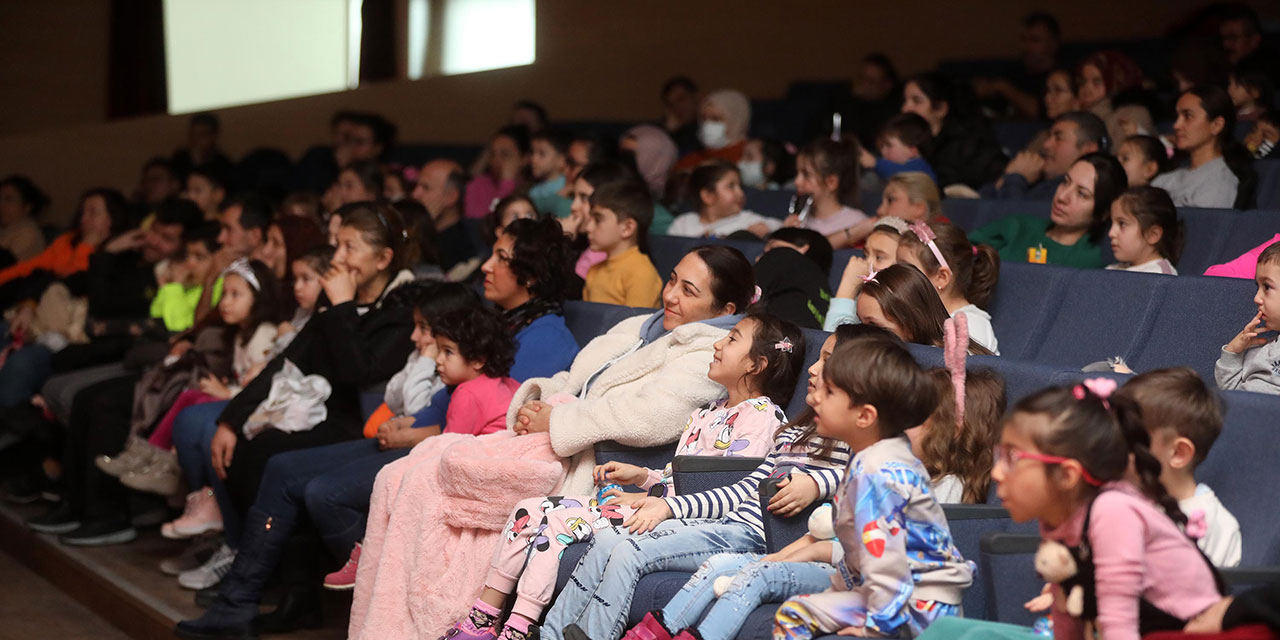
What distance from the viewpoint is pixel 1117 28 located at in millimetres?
7445

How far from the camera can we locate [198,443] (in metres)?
3.78

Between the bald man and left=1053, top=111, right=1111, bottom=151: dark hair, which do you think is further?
the bald man


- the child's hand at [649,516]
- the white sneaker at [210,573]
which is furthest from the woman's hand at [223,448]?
the child's hand at [649,516]

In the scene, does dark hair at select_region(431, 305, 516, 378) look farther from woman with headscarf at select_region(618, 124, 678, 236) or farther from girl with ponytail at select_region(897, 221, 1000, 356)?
woman with headscarf at select_region(618, 124, 678, 236)

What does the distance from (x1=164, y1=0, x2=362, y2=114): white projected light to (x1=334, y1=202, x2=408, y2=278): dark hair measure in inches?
189

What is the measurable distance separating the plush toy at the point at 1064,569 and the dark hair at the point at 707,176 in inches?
118

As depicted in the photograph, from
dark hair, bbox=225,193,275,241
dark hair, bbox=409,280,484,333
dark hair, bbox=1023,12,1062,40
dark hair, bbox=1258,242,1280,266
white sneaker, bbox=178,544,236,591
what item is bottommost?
white sneaker, bbox=178,544,236,591

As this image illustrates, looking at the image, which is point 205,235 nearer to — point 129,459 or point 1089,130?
point 129,459

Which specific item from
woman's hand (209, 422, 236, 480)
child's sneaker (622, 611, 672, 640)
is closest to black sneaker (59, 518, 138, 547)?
woman's hand (209, 422, 236, 480)

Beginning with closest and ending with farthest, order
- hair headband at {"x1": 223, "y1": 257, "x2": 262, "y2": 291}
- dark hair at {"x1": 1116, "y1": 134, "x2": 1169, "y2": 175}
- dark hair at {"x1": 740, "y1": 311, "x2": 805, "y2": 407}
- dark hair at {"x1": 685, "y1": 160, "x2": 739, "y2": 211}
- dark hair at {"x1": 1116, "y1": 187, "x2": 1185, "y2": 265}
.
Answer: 1. dark hair at {"x1": 740, "y1": 311, "x2": 805, "y2": 407}
2. dark hair at {"x1": 1116, "y1": 187, "x2": 1185, "y2": 265}
3. dark hair at {"x1": 1116, "y1": 134, "x2": 1169, "y2": 175}
4. hair headband at {"x1": 223, "y1": 257, "x2": 262, "y2": 291}
5. dark hair at {"x1": 685, "y1": 160, "x2": 739, "y2": 211}

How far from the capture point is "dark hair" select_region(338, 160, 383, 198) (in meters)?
5.34

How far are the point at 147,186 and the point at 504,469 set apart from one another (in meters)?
4.61

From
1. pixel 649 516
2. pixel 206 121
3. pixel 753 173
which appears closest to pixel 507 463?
pixel 649 516

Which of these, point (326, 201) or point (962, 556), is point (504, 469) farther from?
point (326, 201)
